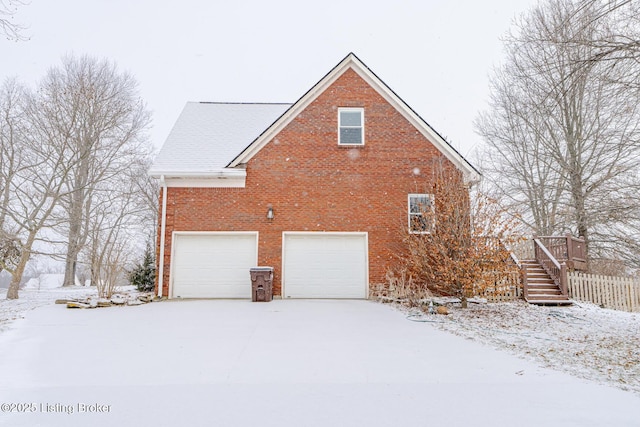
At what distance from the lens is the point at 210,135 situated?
1480 centimetres

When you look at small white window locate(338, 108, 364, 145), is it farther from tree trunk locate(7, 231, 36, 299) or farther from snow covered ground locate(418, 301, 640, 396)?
tree trunk locate(7, 231, 36, 299)

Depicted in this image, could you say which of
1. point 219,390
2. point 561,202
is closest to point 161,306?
point 219,390

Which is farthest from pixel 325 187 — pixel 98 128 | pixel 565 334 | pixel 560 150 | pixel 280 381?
pixel 98 128

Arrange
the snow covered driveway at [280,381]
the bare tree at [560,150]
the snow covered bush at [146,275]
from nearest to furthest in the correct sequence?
the snow covered driveway at [280,381]
the bare tree at [560,150]
the snow covered bush at [146,275]

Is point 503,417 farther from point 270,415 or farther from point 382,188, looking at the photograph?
point 382,188

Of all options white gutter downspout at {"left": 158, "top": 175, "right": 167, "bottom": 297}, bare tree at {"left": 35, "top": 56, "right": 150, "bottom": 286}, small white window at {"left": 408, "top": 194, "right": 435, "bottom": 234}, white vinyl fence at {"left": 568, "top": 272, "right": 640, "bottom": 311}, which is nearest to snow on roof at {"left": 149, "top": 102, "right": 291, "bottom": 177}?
white gutter downspout at {"left": 158, "top": 175, "right": 167, "bottom": 297}

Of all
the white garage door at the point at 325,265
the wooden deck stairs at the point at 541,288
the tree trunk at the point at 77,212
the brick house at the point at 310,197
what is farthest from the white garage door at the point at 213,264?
the tree trunk at the point at 77,212

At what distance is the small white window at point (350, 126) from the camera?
13375 mm

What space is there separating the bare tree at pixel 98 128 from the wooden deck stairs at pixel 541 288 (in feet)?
63.9

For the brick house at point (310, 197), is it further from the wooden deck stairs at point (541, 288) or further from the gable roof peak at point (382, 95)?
the wooden deck stairs at point (541, 288)

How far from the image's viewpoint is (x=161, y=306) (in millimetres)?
10797

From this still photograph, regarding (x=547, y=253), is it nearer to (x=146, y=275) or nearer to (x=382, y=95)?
(x=382, y=95)

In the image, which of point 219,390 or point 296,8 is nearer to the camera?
point 219,390

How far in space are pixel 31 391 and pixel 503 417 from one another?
459cm
